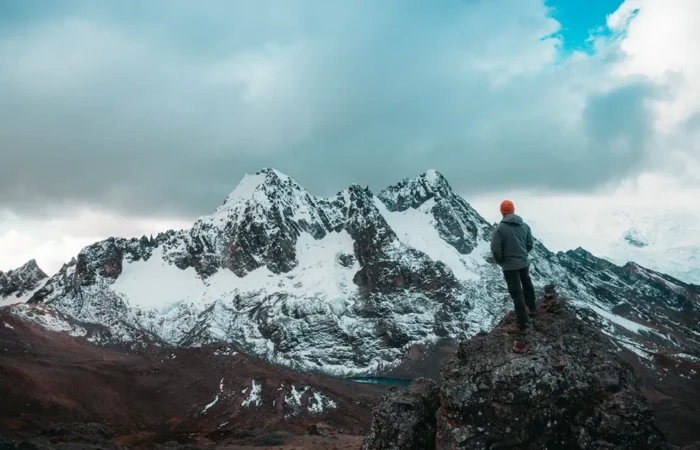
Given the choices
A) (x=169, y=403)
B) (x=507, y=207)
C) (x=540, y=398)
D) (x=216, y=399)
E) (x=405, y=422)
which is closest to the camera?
(x=540, y=398)

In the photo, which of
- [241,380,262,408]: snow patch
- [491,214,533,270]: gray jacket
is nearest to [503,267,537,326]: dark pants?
[491,214,533,270]: gray jacket

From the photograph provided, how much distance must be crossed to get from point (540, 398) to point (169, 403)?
163 metres

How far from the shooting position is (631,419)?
733 inches

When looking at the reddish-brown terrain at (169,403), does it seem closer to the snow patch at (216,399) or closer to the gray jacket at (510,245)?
the snow patch at (216,399)

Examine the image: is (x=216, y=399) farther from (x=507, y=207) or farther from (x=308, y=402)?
(x=507, y=207)

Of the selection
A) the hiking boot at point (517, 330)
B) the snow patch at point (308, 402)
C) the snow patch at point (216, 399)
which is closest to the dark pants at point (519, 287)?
the hiking boot at point (517, 330)

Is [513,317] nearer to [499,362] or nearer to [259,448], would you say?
[499,362]

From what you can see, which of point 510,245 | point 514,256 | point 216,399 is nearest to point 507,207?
point 510,245

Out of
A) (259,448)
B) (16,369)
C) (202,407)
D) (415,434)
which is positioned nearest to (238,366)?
(202,407)

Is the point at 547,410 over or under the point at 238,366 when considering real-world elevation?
under

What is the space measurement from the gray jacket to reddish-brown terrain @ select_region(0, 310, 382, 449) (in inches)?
2724

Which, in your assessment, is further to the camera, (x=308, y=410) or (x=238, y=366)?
(x=238, y=366)

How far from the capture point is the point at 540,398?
19.8m

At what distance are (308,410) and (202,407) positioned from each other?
103ft
